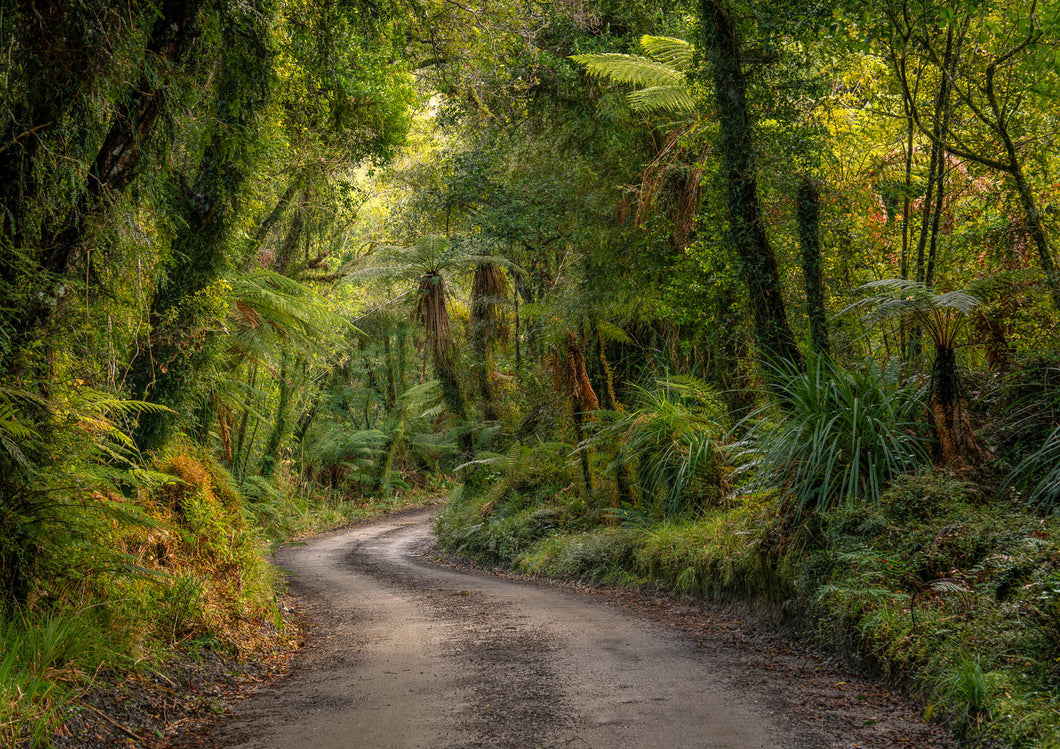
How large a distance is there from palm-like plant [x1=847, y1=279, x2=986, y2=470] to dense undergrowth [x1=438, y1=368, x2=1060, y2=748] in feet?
0.73

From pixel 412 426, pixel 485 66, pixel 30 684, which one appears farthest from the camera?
pixel 412 426

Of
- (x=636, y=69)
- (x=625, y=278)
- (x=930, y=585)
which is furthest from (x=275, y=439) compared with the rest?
(x=930, y=585)

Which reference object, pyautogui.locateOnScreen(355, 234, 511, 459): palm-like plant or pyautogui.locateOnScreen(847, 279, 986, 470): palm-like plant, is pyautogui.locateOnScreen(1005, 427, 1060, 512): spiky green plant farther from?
pyautogui.locateOnScreen(355, 234, 511, 459): palm-like plant

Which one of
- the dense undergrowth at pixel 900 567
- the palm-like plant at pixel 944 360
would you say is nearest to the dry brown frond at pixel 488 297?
the dense undergrowth at pixel 900 567

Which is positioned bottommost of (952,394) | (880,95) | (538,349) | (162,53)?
(952,394)

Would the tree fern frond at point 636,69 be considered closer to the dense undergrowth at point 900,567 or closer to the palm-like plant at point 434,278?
the dense undergrowth at point 900,567

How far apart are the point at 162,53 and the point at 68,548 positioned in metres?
3.53

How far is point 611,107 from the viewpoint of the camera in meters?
12.1

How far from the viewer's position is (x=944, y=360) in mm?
6371

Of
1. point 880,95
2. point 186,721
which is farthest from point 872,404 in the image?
point 186,721

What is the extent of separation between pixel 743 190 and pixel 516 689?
5.50 meters

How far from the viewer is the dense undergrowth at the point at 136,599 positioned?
13.3ft

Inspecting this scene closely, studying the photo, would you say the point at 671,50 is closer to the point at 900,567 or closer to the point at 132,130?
the point at 132,130

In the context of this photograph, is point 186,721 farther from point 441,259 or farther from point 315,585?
point 441,259
